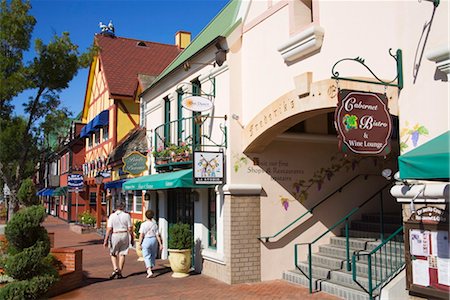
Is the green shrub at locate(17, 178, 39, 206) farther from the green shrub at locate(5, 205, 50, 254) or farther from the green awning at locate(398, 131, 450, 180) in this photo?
the green awning at locate(398, 131, 450, 180)

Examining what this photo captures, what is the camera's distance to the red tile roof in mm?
20953

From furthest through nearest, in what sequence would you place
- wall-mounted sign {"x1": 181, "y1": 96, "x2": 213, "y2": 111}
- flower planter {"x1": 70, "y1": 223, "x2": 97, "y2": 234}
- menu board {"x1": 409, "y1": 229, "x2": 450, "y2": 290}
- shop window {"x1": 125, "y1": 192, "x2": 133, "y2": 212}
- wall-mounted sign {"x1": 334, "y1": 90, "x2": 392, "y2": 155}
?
flower planter {"x1": 70, "y1": 223, "x2": 97, "y2": 234} < shop window {"x1": 125, "y1": 192, "x2": 133, "y2": 212} < wall-mounted sign {"x1": 181, "y1": 96, "x2": 213, "y2": 111} < wall-mounted sign {"x1": 334, "y1": 90, "x2": 392, "y2": 155} < menu board {"x1": 409, "y1": 229, "x2": 450, "y2": 290}

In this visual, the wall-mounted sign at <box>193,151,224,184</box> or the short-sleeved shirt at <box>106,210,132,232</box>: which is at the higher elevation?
the wall-mounted sign at <box>193,151,224,184</box>

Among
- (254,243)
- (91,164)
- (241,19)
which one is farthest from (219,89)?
(91,164)

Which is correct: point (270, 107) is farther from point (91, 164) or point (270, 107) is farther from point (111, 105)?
point (91, 164)

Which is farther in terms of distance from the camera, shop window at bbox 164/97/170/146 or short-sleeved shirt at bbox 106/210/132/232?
shop window at bbox 164/97/170/146

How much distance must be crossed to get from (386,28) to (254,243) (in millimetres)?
5100

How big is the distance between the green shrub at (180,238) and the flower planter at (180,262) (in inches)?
4.3

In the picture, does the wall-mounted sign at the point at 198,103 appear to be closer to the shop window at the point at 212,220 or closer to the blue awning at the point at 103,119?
the shop window at the point at 212,220

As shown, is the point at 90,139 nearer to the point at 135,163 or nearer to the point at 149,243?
the point at 135,163

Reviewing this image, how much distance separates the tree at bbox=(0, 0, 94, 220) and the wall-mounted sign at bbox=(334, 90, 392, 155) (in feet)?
38.5

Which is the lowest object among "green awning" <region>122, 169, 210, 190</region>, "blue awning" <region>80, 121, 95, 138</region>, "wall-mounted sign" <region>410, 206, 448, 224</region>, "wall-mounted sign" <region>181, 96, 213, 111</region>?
"wall-mounted sign" <region>410, 206, 448, 224</region>

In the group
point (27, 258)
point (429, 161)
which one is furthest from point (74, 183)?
point (429, 161)

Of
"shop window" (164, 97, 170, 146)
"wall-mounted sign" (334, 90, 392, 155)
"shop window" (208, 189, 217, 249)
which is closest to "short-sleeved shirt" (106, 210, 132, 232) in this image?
"shop window" (208, 189, 217, 249)
